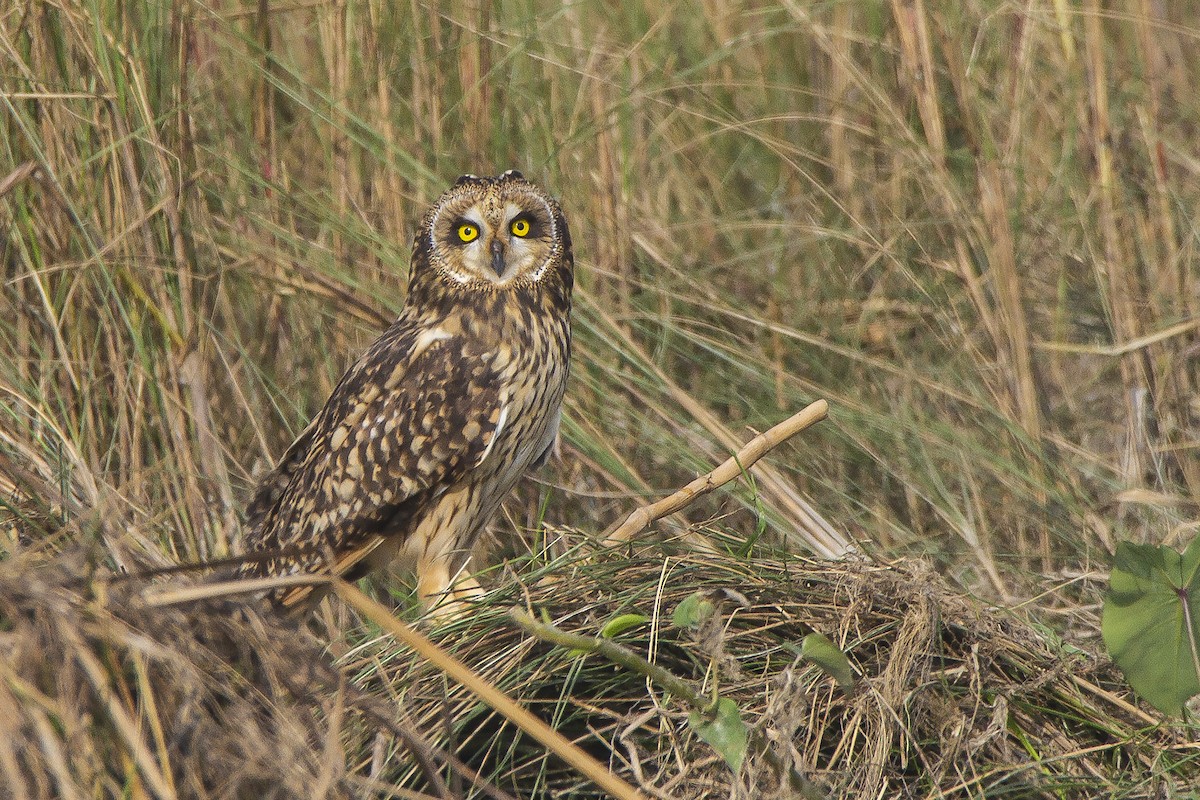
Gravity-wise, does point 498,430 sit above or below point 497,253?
below

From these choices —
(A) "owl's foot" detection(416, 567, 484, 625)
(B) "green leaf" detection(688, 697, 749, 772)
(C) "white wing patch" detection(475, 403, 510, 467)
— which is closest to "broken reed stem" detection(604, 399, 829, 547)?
(A) "owl's foot" detection(416, 567, 484, 625)

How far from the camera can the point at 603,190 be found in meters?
3.54

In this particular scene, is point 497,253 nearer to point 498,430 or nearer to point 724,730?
point 498,430

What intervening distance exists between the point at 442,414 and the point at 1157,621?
1489 millimetres

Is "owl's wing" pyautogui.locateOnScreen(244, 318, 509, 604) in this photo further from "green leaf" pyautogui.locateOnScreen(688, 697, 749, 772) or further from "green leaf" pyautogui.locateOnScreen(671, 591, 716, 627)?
"green leaf" pyautogui.locateOnScreen(688, 697, 749, 772)

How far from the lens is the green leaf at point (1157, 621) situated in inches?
82.8

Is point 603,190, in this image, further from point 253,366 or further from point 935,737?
point 935,737

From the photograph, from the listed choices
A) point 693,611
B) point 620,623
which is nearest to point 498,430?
point 620,623

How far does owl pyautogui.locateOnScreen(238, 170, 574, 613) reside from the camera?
291 centimetres

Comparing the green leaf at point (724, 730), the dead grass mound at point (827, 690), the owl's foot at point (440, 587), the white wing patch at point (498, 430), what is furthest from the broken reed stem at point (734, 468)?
the green leaf at point (724, 730)

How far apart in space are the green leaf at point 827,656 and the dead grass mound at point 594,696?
2.4 inches

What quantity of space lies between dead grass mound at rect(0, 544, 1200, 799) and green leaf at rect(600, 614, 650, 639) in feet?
0.11

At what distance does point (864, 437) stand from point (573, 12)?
60.2 inches

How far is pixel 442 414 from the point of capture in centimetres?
290
